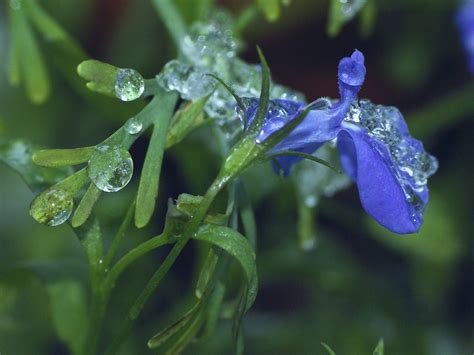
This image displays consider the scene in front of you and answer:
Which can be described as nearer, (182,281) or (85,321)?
(85,321)

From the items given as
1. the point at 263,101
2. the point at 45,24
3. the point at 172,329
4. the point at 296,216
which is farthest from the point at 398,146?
the point at 296,216

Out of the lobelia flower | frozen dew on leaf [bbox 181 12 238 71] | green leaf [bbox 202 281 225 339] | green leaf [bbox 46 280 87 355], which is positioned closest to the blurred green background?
green leaf [bbox 46 280 87 355]

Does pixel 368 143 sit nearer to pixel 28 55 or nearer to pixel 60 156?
pixel 60 156

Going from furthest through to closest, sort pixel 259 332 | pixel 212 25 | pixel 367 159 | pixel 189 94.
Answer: pixel 259 332 → pixel 212 25 → pixel 189 94 → pixel 367 159

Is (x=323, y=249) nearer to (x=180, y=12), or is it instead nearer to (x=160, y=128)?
(x=180, y=12)

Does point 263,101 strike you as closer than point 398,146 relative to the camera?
Yes

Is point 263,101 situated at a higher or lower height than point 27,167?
higher

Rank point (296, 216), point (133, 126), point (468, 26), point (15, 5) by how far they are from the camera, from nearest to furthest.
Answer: point (133, 126) < point (15, 5) < point (468, 26) < point (296, 216)

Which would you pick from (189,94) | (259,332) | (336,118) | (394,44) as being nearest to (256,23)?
(394,44)
